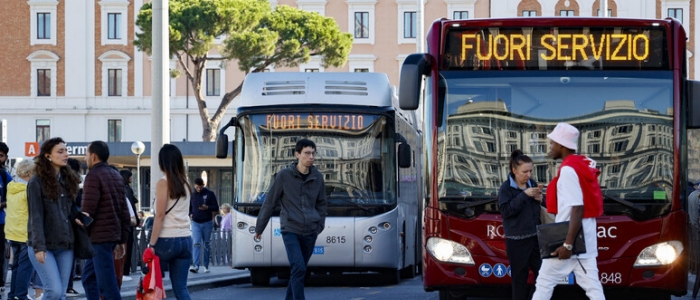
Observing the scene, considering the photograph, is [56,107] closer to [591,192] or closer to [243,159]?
[243,159]

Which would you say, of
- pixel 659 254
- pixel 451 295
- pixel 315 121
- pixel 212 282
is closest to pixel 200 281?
pixel 212 282

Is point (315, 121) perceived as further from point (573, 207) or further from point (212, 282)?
point (573, 207)

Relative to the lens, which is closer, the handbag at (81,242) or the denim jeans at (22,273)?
the handbag at (81,242)

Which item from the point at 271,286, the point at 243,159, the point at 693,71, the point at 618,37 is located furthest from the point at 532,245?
the point at 693,71

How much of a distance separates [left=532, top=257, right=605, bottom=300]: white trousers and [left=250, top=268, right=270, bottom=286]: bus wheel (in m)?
10.0

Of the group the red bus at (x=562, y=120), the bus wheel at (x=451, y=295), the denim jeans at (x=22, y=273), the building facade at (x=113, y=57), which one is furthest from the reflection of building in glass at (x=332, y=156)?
the building facade at (x=113, y=57)

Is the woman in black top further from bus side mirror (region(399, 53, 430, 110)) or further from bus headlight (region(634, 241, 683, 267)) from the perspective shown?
bus headlight (region(634, 241, 683, 267))

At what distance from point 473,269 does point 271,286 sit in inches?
320

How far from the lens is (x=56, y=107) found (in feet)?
242

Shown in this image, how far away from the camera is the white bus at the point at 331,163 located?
1844cm

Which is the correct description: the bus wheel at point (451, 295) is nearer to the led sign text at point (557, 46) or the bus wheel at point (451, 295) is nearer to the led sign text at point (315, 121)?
the led sign text at point (557, 46)

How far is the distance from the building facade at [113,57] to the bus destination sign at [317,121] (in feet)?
180

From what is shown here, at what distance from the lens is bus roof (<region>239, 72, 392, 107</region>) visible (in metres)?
18.8

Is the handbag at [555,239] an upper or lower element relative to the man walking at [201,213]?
upper
